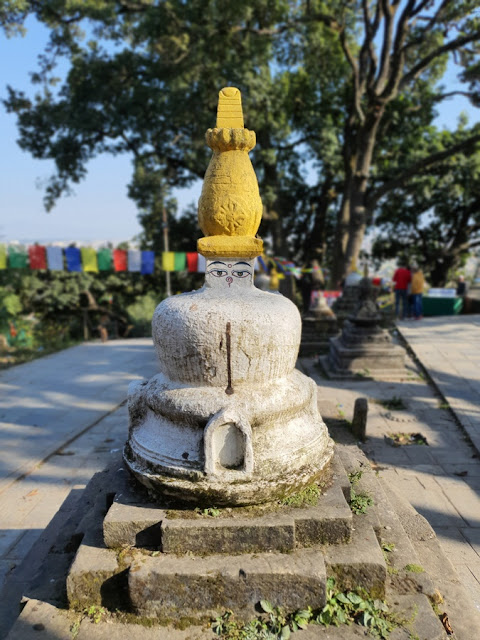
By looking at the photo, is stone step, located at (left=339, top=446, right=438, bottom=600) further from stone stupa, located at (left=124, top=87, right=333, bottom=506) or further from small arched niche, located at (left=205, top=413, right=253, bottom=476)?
small arched niche, located at (left=205, top=413, right=253, bottom=476)

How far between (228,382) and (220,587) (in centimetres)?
102

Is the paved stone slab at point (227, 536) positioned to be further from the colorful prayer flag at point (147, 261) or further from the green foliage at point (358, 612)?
the colorful prayer flag at point (147, 261)

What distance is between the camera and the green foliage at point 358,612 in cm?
218

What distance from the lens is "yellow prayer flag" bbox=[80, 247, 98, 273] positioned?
556 inches

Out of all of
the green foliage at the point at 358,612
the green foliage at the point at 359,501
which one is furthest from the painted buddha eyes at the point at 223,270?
the green foliage at the point at 358,612

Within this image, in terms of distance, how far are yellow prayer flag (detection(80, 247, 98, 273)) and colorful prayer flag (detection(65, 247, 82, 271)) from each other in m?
0.14

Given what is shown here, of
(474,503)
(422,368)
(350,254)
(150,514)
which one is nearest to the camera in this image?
(150,514)

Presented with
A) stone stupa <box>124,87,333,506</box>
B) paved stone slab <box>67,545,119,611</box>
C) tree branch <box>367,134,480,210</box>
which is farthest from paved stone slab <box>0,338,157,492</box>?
tree branch <box>367,134,480,210</box>

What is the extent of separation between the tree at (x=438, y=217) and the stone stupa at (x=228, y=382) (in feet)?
56.9

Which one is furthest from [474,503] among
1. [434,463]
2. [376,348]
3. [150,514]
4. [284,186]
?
[284,186]

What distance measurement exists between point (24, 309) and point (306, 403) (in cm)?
2002

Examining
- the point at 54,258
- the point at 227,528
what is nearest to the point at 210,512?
the point at 227,528

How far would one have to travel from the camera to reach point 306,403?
2.81 meters

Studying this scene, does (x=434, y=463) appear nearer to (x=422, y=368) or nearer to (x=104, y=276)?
(x=422, y=368)
